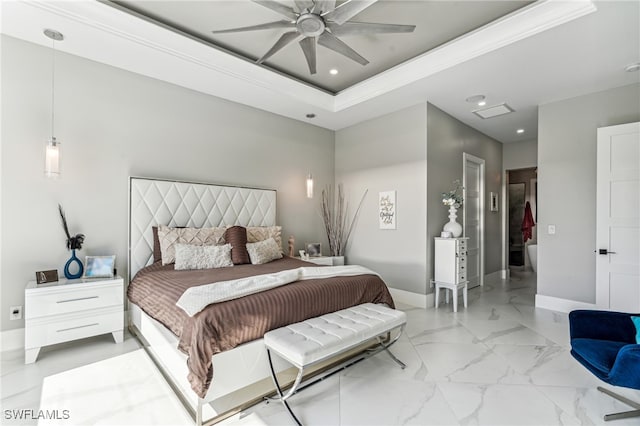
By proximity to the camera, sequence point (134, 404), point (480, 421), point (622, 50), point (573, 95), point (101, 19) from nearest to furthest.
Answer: point (480, 421), point (134, 404), point (101, 19), point (622, 50), point (573, 95)

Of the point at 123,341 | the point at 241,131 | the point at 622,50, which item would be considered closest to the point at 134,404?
the point at 123,341

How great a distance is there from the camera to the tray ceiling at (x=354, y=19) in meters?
2.75

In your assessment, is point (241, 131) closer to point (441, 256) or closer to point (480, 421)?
point (441, 256)

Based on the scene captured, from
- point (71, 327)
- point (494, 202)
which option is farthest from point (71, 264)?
point (494, 202)

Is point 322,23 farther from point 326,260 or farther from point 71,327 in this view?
point 71,327

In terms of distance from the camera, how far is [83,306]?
2.77m

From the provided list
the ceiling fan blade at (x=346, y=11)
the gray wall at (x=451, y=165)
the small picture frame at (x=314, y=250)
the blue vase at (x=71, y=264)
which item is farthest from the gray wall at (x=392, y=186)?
the blue vase at (x=71, y=264)

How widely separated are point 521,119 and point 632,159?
1.75 m

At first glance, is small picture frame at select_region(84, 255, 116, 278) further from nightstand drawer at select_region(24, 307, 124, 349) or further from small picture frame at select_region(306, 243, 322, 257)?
small picture frame at select_region(306, 243, 322, 257)

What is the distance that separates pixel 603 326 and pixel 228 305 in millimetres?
2720

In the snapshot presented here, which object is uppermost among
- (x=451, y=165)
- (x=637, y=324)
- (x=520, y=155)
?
(x=520, y=155)

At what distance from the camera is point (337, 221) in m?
5.47

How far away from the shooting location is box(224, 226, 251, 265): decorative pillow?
3.58 meters

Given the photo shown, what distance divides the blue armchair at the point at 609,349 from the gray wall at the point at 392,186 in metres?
2.06
